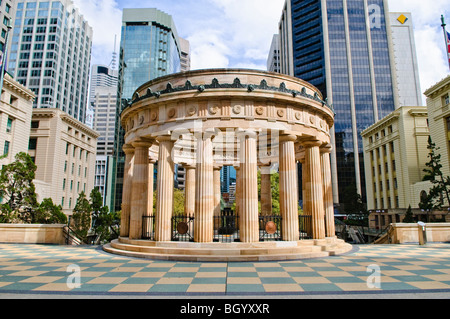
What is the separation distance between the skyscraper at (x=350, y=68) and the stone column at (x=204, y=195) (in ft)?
319

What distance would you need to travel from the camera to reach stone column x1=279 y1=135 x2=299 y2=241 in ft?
59.6

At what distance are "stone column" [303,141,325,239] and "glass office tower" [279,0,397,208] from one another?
91804mm

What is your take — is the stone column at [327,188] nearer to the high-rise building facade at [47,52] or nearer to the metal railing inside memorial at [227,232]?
the metal railing inside memorial at [227,232]

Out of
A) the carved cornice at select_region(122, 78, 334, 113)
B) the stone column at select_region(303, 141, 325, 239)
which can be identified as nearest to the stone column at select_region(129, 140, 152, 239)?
the carved cornice at select_region(122, 78, 334, 113)

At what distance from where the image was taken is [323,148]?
23203 millimetres

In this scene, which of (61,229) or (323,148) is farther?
(61,229)

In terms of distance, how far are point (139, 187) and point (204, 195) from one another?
5.90 meters

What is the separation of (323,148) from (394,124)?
56780 mm

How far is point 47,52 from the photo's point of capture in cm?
12244

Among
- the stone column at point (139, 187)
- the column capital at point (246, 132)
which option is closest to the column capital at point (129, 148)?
the stone column at point (139, 187)
